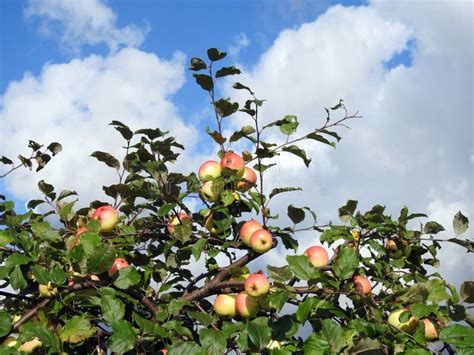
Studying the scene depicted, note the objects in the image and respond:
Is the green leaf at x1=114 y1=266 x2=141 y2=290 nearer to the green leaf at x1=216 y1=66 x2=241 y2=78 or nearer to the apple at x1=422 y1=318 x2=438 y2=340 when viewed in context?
the green leaf at x1=216 y1=66 x2=241 y2=78

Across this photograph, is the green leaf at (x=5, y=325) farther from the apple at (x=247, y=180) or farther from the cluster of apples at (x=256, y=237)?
the apple at (x=247, y=180)

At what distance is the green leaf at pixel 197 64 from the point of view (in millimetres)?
3439

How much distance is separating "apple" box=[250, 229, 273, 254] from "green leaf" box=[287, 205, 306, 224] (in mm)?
277

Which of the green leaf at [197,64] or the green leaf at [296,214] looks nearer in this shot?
the green leaf at [296,214]

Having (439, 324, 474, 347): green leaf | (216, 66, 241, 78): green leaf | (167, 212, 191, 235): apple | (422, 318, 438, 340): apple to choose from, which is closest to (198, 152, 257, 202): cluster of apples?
(167, 212, 191, 235): apple

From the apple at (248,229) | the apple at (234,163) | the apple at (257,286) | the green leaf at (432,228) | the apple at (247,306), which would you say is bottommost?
the apple at (247,306)

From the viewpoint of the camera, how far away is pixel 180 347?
8.11ft

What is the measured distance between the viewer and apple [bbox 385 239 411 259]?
3354mm

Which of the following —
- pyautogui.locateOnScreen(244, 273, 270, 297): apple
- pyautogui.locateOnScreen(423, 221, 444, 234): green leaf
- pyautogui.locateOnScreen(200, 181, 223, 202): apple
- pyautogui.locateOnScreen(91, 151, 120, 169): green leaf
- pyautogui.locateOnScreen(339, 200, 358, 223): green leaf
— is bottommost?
pyautogui.locateOnScreen(244, 273, 270, 297): apple

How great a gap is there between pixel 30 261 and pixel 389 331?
1956mm

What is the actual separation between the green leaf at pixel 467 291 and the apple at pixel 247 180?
1.29 m

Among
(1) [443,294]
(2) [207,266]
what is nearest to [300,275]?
(1) [443,294]

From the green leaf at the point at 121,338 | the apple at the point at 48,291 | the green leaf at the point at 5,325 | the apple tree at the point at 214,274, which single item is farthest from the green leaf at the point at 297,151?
the green leaf at the point at 5,325

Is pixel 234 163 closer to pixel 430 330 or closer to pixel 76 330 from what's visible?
pixel 76 330
